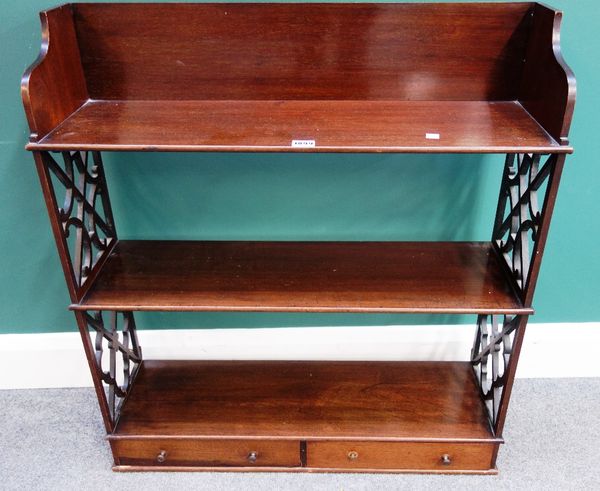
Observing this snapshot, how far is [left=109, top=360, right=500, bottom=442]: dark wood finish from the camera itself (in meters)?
1.41

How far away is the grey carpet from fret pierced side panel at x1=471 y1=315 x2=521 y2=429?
16 cm

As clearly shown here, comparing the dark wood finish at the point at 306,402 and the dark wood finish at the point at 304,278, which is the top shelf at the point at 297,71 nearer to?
the dark wood finish at the point at 304,278

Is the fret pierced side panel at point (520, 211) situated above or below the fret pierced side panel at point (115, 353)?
above

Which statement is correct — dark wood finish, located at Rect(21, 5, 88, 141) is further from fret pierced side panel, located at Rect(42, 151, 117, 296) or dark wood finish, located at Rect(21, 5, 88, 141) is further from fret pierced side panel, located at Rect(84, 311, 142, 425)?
fret pierced side panel, located at Rect(84, 311, 142, 425)

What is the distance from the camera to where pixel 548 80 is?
1.07 meters

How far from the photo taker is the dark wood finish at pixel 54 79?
3.30 ft

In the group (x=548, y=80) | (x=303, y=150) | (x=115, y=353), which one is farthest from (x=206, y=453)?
(x=548, y=80)

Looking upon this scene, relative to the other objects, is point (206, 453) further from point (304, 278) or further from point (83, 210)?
point (83, 210)

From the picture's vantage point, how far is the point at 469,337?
64.3 inches

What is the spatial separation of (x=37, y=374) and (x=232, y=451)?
659mm

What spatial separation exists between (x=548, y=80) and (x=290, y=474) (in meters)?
1.07

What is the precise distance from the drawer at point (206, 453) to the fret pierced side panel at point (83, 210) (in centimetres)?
46

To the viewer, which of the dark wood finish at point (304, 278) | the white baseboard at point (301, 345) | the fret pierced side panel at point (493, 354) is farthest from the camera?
the white baseboard at point (301, 345)

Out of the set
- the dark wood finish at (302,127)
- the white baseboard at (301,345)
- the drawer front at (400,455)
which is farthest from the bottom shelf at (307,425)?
the dark wood finish at (302,127)
